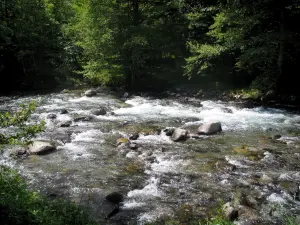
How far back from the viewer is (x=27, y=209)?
623 centimetres

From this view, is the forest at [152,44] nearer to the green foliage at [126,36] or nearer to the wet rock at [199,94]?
the green foliage at [126,36]

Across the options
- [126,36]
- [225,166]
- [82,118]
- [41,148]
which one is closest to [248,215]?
[225,166]

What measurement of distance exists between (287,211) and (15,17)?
32555mm

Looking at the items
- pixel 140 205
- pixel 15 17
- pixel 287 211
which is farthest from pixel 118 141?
pixel 15 17

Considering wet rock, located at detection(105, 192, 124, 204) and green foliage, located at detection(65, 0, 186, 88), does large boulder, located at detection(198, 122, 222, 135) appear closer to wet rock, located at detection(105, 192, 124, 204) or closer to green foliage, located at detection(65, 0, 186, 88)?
wet rock, located at detection(105, 192, 124, 204)

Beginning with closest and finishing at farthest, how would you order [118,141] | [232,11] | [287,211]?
[287,211], [118,141], [232,11]

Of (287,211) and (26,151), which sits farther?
(26,151)

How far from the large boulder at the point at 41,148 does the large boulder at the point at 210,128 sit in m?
7.54

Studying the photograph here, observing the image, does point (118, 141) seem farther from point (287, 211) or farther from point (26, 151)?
point (287, 211)

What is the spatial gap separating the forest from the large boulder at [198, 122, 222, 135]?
7257mm

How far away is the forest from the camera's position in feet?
71.7

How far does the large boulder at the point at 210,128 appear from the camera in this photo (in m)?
16.2

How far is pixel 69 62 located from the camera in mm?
34875

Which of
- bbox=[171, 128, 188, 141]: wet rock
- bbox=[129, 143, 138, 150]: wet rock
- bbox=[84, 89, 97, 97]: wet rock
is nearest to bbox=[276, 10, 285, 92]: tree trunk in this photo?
bbox=[171, 128, 188, 141]: wet rock
